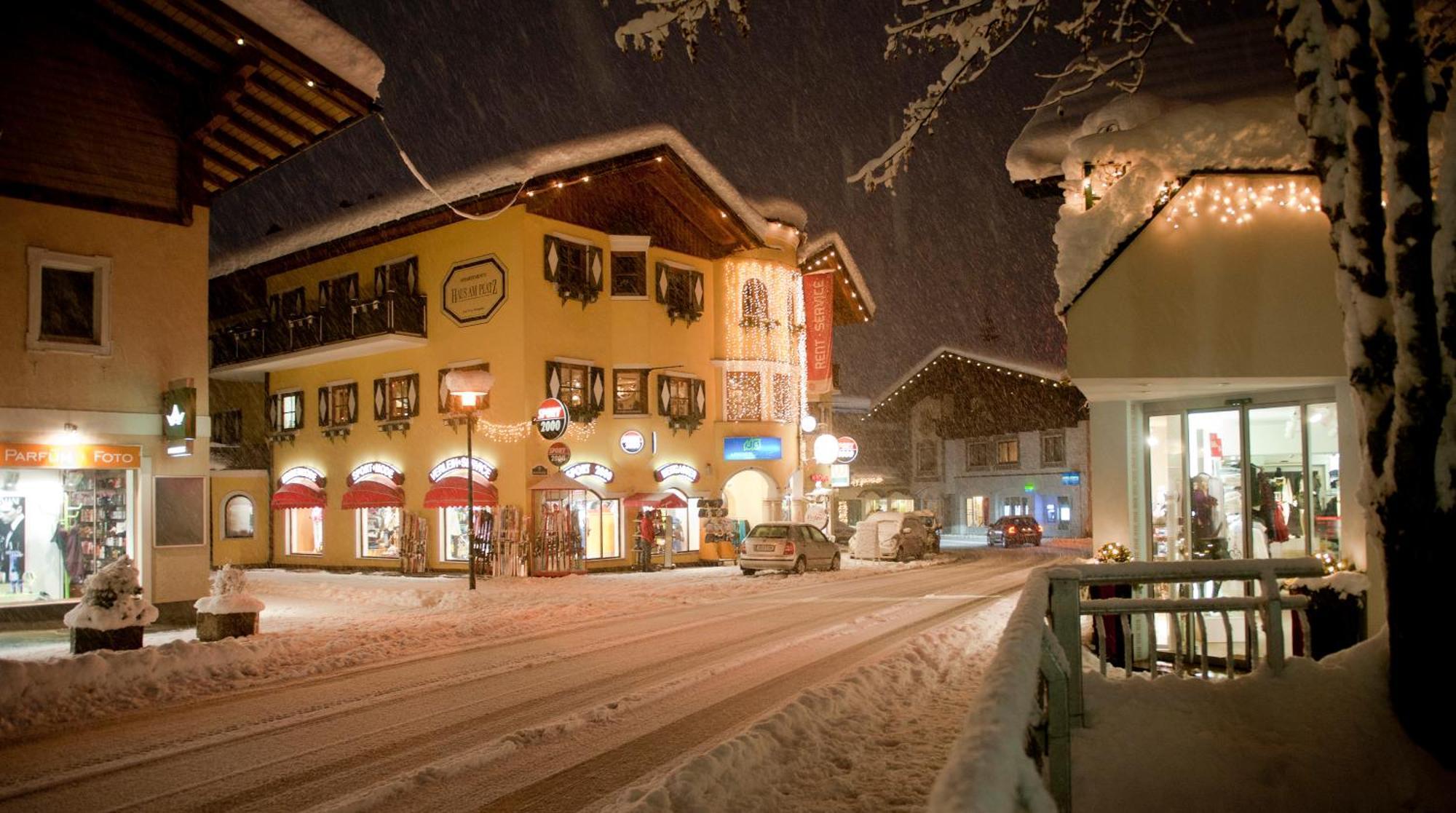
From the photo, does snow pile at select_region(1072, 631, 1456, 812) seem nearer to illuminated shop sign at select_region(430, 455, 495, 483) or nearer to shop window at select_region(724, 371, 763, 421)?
illuminated shop sign at select_region(430, 455, 495, 483)

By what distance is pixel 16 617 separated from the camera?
16.3 meters

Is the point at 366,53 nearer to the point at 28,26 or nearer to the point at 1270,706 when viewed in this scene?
the point at 28,26

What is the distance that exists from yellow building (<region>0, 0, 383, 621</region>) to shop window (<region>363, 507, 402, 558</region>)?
548 inches

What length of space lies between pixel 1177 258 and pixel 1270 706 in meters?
7.09

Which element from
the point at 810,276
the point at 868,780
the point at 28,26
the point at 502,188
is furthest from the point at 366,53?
the point at 810,276

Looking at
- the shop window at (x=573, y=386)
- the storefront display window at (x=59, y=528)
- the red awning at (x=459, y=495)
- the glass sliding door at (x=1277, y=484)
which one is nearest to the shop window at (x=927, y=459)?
the shop window at (x=573, y=386)

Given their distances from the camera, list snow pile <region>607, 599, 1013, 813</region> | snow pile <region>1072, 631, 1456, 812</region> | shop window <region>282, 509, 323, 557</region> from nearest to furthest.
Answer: snow pile <region>1072, 631, 1456, 812</region> < snow pile <region>607, 599, 1013, 813</region> < shop window <region>282, 509, 323, 557</region>

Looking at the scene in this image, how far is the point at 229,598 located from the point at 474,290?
16213mm

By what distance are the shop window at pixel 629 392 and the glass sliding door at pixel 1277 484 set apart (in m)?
20.7

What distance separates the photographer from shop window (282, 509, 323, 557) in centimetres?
3428

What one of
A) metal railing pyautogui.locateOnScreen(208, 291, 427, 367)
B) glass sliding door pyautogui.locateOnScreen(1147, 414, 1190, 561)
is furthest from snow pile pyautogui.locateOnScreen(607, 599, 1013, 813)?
metal railing pyautogui.locateOnScreen(208, 291, 427, 367)

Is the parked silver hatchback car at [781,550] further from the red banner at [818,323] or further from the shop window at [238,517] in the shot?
the shop window at [238,517]

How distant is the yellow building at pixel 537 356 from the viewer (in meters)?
28.5

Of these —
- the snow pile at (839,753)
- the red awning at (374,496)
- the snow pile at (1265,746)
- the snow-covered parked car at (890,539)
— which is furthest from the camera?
the snow-covered parked car at (890,539)
